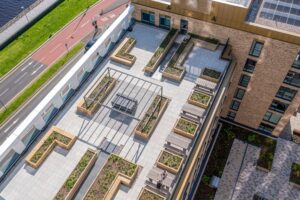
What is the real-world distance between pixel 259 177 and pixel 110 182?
31379 mm

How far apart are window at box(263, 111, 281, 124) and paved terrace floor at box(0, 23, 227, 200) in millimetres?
14989

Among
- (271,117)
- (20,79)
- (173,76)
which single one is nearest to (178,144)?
(173,76)

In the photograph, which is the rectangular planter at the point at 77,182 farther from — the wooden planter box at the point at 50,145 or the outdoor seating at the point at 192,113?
the outdoor seating at the point at 192,113

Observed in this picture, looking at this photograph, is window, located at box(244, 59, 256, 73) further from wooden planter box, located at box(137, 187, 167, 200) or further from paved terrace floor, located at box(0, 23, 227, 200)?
wooden planter box, located at box(137, 187, 167, 200)

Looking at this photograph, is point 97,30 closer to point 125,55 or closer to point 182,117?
point 125,55

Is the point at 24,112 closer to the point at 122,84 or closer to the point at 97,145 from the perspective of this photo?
the point at 122,84

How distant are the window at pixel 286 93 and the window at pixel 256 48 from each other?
23.6 feet

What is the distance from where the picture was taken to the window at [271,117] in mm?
51106

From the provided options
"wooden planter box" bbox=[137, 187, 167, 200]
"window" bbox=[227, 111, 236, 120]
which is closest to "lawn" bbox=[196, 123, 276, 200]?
"window" bbox=[227, 111, 236, 120]

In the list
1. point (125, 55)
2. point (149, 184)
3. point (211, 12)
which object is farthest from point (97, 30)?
point (149, 184)

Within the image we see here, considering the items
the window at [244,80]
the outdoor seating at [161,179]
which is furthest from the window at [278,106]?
the outdoor seating at [161,179]

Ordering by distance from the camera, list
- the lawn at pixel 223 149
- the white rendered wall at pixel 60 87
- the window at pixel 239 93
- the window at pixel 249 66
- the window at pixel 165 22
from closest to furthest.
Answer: the white rendered wall at pixel 60 87
the window at pixel 249 66
the window at pixel 165 22
the lawn at pixel 223 149
the window at pixel 239 93

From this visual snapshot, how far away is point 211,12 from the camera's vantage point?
1651 inches

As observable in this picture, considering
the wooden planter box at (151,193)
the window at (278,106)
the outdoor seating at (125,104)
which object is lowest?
the wooden planter box at (151,193)
